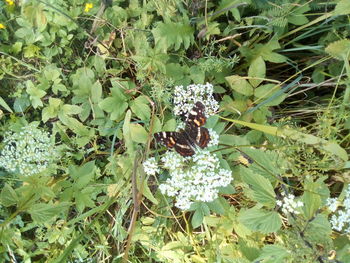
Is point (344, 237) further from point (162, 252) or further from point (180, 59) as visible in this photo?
point (180, 59)

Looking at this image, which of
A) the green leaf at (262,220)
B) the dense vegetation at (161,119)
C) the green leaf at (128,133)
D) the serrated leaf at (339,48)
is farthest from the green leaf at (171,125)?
the serrated leaf at (339,48)

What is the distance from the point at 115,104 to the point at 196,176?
79 centimetres

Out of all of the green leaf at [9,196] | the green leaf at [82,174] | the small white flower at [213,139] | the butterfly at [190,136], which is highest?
the butterfly at [190,136]

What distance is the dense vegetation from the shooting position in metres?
1.96

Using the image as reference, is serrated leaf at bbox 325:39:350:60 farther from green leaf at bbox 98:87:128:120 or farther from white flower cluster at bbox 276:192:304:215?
green leaf at bbox 98:87:128:120

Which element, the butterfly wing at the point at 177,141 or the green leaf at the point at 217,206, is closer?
the butterfly wing at the point at 177,141

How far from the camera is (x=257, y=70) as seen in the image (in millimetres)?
2203

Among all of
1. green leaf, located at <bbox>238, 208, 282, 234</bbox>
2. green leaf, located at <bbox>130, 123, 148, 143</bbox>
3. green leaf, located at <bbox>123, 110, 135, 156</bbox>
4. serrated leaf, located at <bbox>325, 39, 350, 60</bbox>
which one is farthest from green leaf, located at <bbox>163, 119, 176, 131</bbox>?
serrated leaf, located at <bbox>325, 39, 350, 60</bbox>

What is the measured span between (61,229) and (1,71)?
1224 millimetres

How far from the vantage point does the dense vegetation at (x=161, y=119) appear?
6.44ft

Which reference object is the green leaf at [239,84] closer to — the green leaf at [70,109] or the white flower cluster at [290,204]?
the white flower cluster at [290,204]

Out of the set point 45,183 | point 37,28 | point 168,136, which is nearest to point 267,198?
point 168,136

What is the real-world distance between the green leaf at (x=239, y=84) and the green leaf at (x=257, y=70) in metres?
0.04

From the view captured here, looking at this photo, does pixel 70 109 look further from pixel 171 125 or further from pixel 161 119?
pixel 171 125
